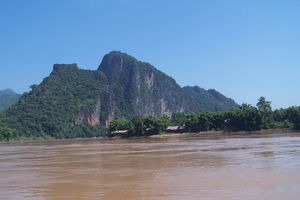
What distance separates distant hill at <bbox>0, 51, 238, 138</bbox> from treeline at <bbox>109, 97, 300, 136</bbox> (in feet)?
166

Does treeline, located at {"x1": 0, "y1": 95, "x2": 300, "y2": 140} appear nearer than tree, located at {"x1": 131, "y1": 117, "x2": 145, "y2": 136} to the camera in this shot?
Yes

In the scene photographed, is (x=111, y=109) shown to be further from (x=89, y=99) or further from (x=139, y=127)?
(x=139, y=127)

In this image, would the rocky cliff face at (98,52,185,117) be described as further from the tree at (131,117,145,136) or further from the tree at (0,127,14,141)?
the tree at (131,117,145,136)

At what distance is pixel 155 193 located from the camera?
11.8 meters

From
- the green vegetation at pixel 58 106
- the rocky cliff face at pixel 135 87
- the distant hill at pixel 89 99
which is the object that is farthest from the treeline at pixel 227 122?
the rocky cliff face at pixel 135 87

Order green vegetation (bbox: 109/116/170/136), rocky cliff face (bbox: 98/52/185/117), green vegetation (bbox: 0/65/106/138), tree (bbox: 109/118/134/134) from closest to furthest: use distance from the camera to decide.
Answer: green vegetation (bbox: 109/116/170/136), tree (bbox: 109/118/134/134), green vegetation (bbox: 0/65/106/138), rocky cliff face (bbox: 98/52/185/117)

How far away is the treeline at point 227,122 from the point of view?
7362cm

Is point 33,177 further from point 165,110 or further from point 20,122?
point 165,110

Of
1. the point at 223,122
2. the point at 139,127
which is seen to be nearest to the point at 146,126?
the point at 139,127

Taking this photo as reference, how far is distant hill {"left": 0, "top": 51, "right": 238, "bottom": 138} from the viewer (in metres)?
133

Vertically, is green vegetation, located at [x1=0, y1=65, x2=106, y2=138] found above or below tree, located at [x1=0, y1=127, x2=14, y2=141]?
above

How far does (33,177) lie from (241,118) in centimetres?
6171

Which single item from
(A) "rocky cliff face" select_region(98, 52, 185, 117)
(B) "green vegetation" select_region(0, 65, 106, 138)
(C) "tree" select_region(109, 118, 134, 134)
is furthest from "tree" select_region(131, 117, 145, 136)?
(A) "rocky cliff face" select_region(98, 52, 185, 117)

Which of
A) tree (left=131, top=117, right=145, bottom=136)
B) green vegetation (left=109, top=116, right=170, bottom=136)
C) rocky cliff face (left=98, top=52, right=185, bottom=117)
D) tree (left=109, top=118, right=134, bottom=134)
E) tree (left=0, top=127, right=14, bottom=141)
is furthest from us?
rocky cliff face (left=98, top=52, right=185, bottom=117)
